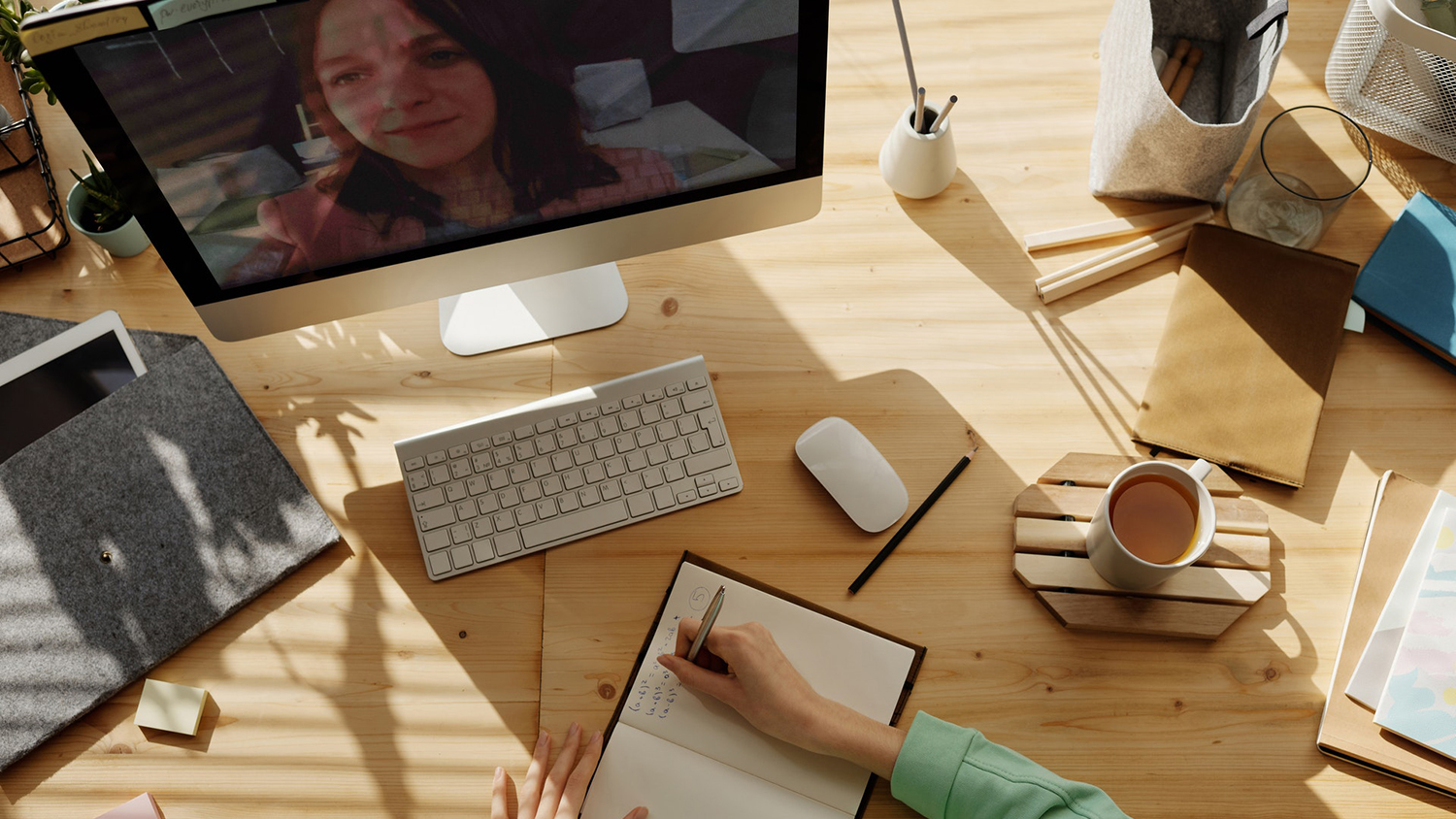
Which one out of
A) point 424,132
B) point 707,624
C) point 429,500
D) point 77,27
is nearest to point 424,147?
point 424,132

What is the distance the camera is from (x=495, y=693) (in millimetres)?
756

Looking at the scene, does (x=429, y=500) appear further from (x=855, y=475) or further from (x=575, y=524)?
(x=855, y=475)

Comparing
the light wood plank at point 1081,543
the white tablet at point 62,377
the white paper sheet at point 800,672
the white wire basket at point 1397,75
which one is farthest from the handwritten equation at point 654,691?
the white wire basket at point 1397,75

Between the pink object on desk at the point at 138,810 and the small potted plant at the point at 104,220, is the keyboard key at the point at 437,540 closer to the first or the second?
the pink object on desk at the point at 138,810

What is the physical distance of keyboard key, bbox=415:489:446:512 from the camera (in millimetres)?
797

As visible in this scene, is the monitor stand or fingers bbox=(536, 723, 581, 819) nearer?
fingers bbox=(536, 723, 581, 819)

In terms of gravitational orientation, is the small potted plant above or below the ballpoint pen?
above

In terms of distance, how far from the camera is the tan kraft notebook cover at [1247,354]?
0.81 m

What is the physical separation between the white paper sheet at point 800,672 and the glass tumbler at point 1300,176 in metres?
0.58

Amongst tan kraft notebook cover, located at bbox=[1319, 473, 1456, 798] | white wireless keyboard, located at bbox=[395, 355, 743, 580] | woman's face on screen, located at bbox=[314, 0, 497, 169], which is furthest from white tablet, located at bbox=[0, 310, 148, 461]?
tan kraft notebook cover, located at bbox=[1319, 473, 1456, 798]

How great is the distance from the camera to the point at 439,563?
0.79m

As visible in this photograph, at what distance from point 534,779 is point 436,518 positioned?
244mm

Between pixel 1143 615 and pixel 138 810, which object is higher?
pixel 138 810

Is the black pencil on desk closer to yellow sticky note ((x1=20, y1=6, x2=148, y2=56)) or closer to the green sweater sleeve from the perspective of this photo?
the green sweater sleeve
